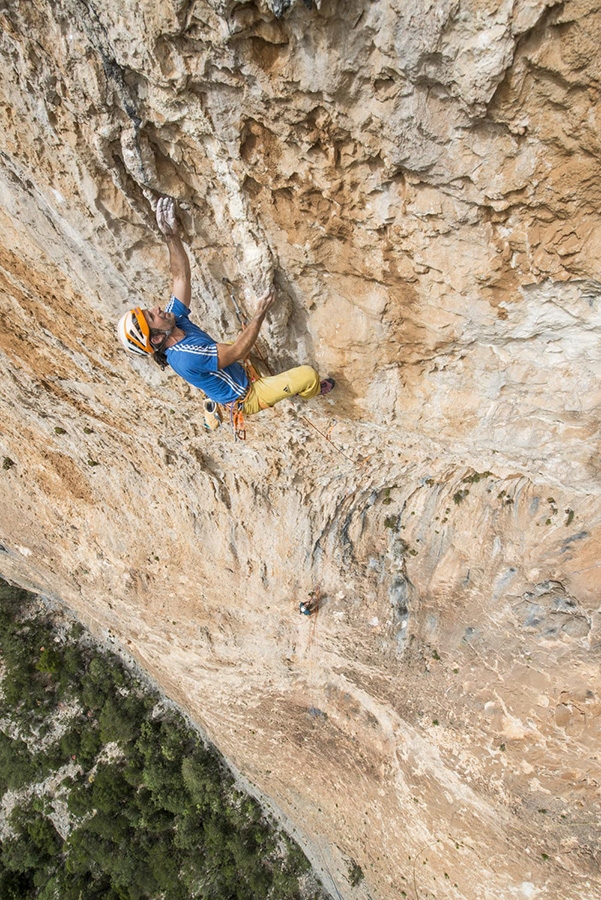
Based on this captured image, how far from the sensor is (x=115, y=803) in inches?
456

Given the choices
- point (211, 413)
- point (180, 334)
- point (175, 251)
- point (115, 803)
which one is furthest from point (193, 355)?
point (115, 803)

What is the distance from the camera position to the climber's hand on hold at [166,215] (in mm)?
3493

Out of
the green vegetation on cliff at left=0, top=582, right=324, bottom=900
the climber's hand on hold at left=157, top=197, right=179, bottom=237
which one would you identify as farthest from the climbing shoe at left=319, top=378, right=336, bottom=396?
the green vegetation on cliff at left=0, top=582, right=324, bottom=900

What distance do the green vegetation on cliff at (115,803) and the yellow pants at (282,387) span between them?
36.0 ft

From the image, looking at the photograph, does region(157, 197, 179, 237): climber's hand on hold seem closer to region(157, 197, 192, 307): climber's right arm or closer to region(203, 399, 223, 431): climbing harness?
region(157, 197, 192, 307): climber's right arm

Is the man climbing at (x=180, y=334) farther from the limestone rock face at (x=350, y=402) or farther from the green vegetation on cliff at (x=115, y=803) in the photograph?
the green vegetation on cliff at (x=115, y=803)

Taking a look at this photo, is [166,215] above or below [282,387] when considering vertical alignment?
above

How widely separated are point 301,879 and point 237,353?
13263 mm

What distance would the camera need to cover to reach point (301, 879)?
10914mm

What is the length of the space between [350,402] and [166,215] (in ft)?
8.44

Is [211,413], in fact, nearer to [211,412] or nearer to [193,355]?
[211,412]

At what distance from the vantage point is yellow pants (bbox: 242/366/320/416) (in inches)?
172

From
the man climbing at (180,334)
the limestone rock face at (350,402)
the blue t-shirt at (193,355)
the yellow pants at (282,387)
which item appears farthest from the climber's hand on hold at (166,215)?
the yellow pants at (282,387)

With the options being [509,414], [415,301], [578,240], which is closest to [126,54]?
[415,301]
